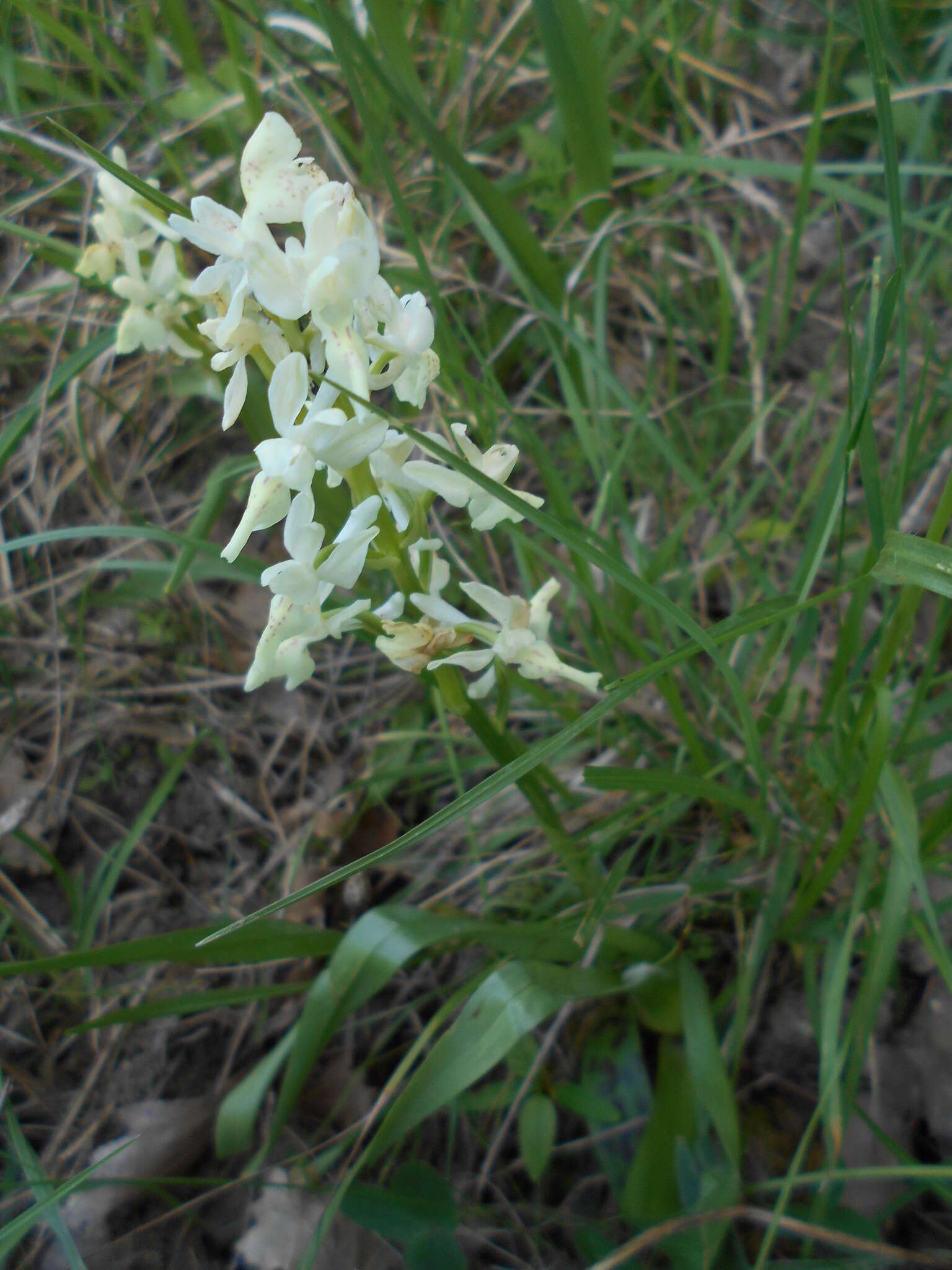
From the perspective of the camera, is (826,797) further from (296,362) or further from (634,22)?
(634,22)

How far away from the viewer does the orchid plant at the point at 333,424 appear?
0.80 m

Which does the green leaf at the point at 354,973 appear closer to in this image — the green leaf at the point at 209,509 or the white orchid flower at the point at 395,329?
the green leaf at the point at 209,509

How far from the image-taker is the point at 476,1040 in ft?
3.51

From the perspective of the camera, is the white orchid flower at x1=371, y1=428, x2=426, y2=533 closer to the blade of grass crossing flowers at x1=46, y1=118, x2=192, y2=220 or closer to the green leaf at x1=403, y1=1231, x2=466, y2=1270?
the blade of grass crossing flowers at x1=46, y1=118, x2=192, y2=220

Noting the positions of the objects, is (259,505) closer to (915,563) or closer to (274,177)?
(274,177)

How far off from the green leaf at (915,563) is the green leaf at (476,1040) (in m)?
0.68

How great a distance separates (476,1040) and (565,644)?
83 centimetres

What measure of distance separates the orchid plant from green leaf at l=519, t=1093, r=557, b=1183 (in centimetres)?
77

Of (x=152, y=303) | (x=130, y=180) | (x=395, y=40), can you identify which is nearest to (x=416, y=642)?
(x=130, y=180)

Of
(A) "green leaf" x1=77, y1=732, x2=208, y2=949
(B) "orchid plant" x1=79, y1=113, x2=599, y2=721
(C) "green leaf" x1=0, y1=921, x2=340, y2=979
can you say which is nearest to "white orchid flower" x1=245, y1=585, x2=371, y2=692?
(B) "orchid plant" x1=79, y1=113, x2=599, y2=721

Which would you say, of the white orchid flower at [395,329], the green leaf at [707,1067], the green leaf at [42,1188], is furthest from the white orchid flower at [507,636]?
the green leaf at [42,1188]

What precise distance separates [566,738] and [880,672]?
565 millimetres

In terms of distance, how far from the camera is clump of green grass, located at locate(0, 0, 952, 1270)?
1.17 meters

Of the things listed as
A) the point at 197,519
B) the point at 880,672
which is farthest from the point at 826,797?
the point at 197,519
